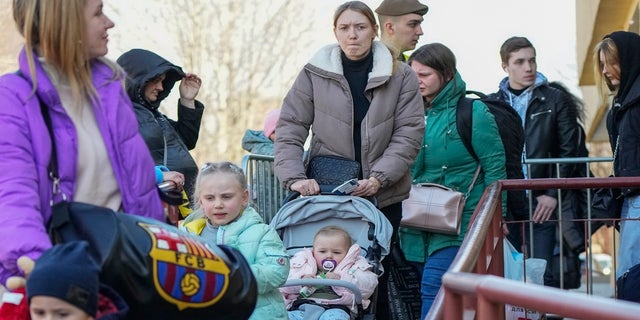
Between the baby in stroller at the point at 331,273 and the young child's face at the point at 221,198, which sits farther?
the baby in stroller at the point at 331,273

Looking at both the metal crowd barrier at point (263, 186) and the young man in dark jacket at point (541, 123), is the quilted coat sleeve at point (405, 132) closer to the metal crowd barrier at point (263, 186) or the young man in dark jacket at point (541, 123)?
the metal crowd barrier at point (263, 186)

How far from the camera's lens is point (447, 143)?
342 inches

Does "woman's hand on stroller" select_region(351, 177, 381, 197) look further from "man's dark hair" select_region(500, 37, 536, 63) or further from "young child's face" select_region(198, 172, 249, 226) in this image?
"man's dark hair" select_region(500, 37, 536, 63)

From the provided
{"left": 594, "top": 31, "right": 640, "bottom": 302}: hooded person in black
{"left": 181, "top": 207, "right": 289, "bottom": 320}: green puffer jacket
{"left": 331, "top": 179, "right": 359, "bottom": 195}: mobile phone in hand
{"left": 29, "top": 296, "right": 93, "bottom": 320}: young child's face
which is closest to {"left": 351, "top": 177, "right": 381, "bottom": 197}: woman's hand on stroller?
{"left": 331, "top": 179, "right": 359, "bottom": 195}: mobile phone in hand

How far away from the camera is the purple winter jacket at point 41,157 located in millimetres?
4121

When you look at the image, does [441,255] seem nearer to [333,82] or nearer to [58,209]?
[333,82]

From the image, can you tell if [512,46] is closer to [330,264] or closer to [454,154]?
[454,154]

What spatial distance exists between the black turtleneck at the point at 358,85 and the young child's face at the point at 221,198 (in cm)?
139

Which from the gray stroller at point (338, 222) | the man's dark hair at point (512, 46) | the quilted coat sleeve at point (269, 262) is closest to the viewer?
the quilted coat sleeve at point (269, 262)

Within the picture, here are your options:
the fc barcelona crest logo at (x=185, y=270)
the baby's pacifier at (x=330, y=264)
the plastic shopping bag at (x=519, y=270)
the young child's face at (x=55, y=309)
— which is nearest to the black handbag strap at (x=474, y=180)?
the plastic shopping bag at (x=519, y=270)

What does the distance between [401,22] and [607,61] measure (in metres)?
1.66

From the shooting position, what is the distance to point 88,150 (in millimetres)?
4391

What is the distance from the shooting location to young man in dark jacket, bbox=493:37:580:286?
10500 mm

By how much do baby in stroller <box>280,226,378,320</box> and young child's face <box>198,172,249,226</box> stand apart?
83 cm
